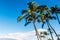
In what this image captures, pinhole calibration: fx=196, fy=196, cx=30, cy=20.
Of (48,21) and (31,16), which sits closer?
Result: (31,16)

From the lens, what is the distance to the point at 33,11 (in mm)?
50938

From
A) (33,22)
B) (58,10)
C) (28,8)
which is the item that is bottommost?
(33,22)

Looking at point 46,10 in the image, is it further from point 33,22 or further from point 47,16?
point 33,22

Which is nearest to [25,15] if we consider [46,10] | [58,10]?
[46,10]

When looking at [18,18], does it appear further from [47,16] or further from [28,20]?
[47,16]

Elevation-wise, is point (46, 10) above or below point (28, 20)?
above

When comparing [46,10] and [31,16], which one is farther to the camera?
[46,10]

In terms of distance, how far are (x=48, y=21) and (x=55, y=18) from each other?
3597mm

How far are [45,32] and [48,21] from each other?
27.2 metres

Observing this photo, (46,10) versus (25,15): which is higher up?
(46,10)

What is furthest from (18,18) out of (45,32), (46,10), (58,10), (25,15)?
(45,32)

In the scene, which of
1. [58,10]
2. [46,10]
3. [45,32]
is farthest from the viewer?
[45,32]

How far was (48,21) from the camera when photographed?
68.2 meters

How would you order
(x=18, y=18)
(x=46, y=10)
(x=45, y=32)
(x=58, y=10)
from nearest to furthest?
(x=18, y=18) < (x=46, y=10) < (x=58, y=10) < (x=45, y=32)
